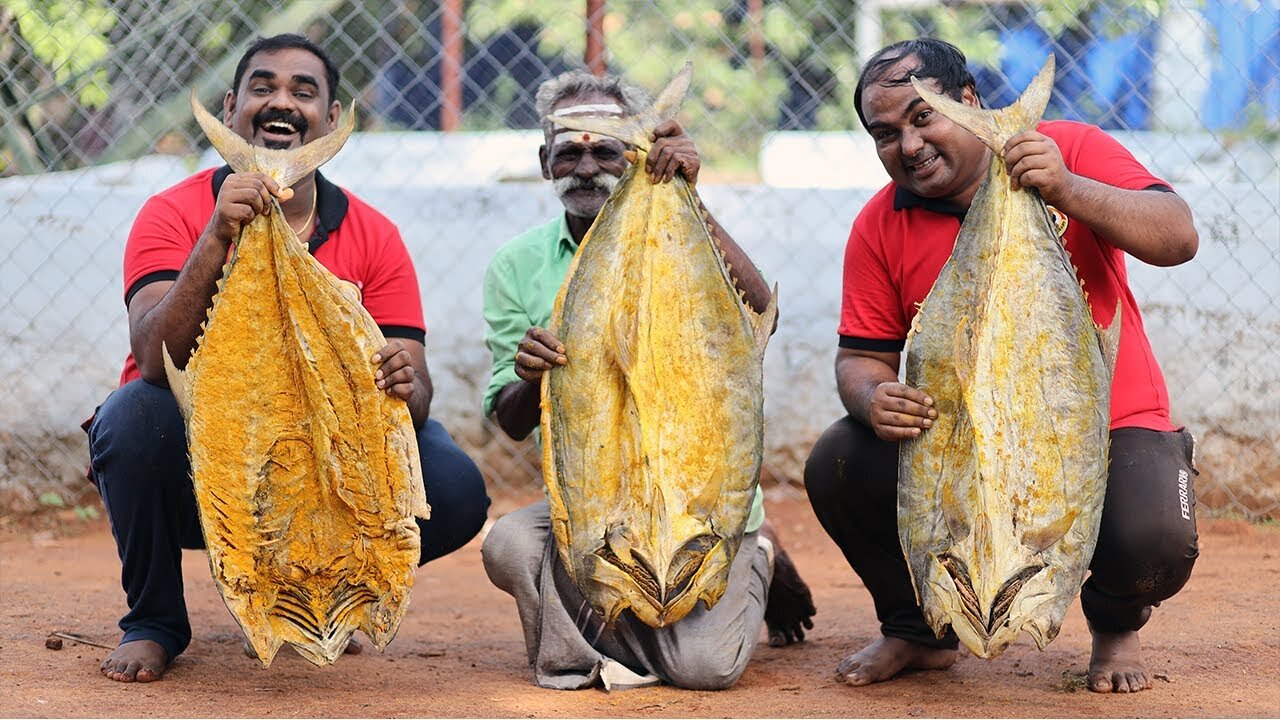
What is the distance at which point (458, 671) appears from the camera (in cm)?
383

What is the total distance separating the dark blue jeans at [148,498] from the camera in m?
3.59

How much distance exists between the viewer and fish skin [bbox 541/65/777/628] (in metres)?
3.33

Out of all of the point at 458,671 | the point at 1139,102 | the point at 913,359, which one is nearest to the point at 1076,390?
the point at 913,359

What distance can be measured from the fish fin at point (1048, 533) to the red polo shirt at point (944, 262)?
1.51 ft

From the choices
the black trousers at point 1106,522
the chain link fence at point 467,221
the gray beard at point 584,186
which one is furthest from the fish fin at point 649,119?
the chain link fence at point 467,221

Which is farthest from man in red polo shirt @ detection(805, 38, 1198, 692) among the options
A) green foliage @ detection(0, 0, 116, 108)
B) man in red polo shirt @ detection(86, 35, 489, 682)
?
green foliage @ detection(0, 0, 116, 108)

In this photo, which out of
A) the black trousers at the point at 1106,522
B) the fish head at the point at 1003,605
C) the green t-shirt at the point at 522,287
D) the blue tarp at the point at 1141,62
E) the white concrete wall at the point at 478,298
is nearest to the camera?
the fish head at the point at 1003,605

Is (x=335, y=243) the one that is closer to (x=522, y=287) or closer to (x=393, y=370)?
(x=522, y=287)

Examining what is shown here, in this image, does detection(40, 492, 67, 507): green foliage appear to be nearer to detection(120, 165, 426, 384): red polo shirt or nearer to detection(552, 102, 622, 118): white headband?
detection(120, 165, 426, 384): red polo shirt

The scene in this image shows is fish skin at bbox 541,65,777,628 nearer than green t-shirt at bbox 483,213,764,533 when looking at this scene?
Yes

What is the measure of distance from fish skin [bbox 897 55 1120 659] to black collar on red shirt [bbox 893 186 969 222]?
34cm

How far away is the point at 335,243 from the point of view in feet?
12.7

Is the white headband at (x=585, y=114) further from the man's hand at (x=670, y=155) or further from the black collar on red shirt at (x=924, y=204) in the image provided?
the black collar on red shirt at (x=924, y=204)

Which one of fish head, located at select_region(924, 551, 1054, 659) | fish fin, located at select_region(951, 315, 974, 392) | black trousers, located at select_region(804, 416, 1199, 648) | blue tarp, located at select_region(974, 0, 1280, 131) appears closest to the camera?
fish head, located at select_region(924, 551, 1054, 659)
